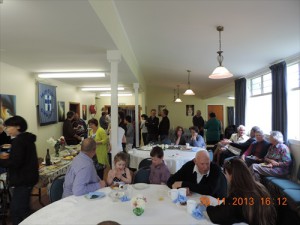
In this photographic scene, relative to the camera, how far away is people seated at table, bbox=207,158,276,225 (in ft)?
5.31

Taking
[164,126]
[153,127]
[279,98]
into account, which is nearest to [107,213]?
[279,98]

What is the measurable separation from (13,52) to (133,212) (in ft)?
10.5

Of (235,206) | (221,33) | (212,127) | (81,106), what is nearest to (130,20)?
(221,33)

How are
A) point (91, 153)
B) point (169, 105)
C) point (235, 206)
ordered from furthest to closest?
point (169, 105) < point (91, 153) < point (235, 206)

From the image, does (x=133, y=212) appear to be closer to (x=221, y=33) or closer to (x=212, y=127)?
(x=221, y=33)

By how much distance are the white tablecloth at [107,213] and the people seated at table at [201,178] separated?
336mm

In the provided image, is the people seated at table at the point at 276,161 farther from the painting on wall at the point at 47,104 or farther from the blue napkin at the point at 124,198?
the painting on wall at the point at 47,104

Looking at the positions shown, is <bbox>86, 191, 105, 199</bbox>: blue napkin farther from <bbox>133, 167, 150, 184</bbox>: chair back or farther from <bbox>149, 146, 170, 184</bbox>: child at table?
<bbox>149, 146, 170, 184</bbox>: child at table

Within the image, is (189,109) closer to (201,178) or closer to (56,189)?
(201,178)

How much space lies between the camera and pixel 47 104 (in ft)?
19.9

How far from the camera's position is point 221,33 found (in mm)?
3744

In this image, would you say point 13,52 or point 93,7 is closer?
point 93,7

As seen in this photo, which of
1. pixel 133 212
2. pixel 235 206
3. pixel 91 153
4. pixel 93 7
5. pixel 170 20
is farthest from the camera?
pixel 170 20

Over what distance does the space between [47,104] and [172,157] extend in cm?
370
